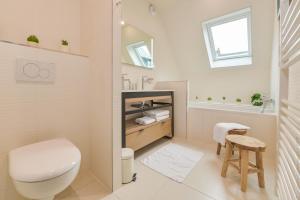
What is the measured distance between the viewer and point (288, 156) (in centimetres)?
78

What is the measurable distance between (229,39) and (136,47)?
1.88 metres

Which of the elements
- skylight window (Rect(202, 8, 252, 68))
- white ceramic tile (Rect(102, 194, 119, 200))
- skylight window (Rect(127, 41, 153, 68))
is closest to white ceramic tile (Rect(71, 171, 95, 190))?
white ceramic tile (Rect(102, 194, 119, 200))

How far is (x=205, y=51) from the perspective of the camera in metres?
2.86

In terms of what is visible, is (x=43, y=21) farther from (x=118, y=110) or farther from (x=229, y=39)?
(x=229, y=39)

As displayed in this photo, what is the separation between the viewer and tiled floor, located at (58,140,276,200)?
3.89 ft

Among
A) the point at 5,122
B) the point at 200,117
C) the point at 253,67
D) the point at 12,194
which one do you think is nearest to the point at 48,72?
the point at 5,122

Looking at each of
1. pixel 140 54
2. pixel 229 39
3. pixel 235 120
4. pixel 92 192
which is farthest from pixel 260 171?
pixel 229 39

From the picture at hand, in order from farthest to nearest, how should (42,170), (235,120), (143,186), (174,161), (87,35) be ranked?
(235,120), (174,161), (87,35), (143,186), (42,170)

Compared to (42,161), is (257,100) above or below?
above

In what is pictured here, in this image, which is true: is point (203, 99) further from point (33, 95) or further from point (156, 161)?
point (33, 95)

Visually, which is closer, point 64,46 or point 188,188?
point 188,188

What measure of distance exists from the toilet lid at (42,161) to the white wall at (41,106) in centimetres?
23

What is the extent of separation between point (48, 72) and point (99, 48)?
0.50 m

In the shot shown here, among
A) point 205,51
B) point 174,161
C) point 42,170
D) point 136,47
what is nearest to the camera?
point 42,170
